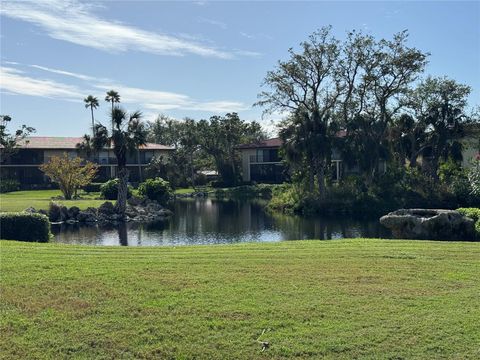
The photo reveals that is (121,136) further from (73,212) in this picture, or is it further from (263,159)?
(263,159)

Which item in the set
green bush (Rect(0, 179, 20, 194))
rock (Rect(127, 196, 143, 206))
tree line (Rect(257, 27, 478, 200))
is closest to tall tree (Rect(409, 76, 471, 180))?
tree line (Rect(257, 27, 478, 200))

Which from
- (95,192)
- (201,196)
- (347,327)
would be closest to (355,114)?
(201,196)

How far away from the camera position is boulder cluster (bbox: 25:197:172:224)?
3356cm

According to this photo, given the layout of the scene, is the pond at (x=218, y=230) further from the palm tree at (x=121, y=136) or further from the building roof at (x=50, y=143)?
the building roof at (x=50, y=143)

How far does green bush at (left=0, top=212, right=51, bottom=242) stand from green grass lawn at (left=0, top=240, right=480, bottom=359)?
6505 millimetres

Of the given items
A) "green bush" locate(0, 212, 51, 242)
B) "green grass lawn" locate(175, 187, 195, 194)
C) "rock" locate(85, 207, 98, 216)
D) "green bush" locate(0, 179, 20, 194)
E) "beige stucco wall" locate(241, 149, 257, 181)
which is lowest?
"rock" locate(85, 207, 98, 216)

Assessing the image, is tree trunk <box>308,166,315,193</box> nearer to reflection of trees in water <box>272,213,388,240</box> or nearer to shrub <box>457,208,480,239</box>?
reflection of trees in water <box>272,213,388,240</box>

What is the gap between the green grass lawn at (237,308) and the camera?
5.90 meters

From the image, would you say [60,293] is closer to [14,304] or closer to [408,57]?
[14,304]

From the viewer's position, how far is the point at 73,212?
113 feet

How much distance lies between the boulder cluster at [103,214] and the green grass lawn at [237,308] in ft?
78.6

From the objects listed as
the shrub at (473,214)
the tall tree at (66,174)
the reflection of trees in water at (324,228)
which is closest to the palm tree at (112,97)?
the tall tree at (66,174)

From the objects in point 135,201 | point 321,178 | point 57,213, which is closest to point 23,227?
point 57,213

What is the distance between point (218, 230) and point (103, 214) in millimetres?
10595
